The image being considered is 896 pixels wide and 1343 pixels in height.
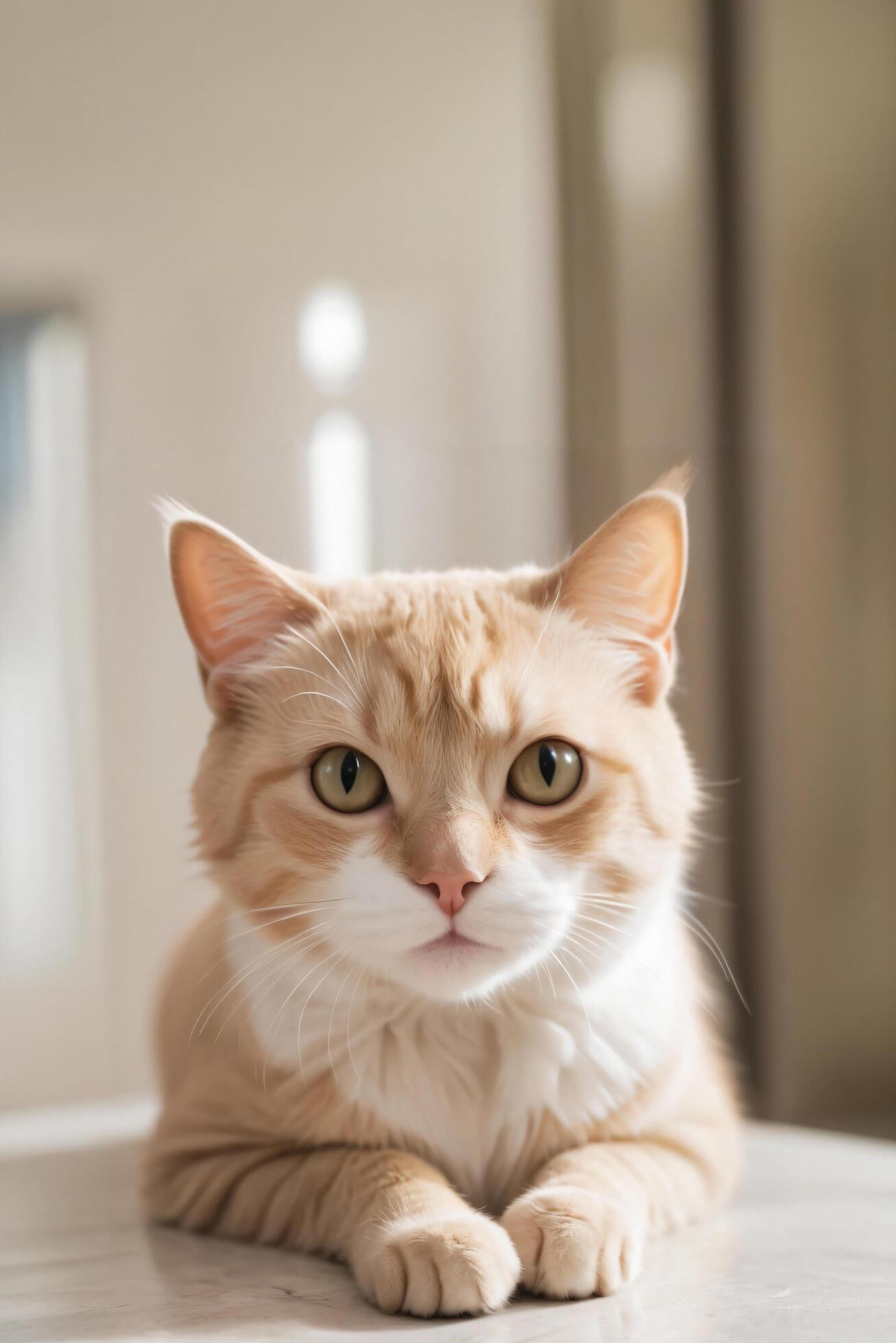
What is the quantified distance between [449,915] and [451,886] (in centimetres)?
3

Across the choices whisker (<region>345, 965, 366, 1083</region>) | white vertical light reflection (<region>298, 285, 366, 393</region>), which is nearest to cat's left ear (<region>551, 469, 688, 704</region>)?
whisker (<region>345, 965, 366, 1083</region>)

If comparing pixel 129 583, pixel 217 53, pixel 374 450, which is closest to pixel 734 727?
pixel 374 450

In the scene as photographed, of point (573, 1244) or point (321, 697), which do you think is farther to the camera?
point (321, 697)

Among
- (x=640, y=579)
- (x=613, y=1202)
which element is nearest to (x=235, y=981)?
(x=613, y=1202)

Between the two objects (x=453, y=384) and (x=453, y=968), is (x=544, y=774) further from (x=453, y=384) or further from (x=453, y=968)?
(x=453, y=384)

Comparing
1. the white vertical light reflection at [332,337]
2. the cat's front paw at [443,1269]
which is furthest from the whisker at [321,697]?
the white vertical light reflection at [332,337]

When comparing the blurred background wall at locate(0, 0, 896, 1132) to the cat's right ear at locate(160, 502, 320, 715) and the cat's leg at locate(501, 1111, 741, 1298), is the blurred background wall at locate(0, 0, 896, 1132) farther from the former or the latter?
the cat's right ear at locate(160, 502, 320, 715)

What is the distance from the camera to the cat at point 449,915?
96 centimetres

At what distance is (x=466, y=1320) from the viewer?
0.89 meters

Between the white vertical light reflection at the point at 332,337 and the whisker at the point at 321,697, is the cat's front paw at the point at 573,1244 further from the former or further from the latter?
the white vertical light reflection at the point at 332,337

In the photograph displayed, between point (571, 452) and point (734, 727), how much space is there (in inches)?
23.0

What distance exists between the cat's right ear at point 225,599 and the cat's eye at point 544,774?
0.24 m

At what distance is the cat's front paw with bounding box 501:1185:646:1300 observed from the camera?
0.93m

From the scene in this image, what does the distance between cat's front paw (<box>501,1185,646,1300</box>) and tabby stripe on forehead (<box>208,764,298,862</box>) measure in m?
0.37
